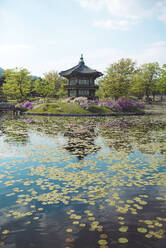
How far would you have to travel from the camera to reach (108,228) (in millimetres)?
4238

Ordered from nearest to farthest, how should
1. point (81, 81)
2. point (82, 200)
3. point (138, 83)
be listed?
point (82, 200) → point (81, 81) → point (138, 83)

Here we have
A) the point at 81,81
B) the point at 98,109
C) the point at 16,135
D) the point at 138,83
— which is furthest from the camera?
the point at 138,83

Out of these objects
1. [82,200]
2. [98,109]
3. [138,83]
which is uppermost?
[138,83]

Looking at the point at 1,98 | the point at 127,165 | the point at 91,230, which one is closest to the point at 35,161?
the point at 127,165

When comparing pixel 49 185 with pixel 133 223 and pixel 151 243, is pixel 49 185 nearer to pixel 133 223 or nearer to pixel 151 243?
pixel 133 223

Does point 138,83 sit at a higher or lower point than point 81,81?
higher

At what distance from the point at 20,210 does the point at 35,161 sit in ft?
13.1

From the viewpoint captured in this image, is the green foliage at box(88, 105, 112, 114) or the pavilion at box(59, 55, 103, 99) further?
the pavilion at box(59, 55, 103, 99)

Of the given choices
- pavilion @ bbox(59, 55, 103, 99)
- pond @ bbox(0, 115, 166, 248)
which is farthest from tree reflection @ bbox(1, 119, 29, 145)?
pavilion @ bbox(59, 55, 103, 99)

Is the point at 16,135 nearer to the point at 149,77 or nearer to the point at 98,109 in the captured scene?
the point at 98,109

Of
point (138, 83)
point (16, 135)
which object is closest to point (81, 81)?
point (138, 83)

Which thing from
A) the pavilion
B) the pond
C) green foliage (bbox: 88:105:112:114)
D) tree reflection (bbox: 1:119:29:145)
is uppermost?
the pavilion

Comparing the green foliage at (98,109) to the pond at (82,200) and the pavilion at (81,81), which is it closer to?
the pavilion at (81,81)

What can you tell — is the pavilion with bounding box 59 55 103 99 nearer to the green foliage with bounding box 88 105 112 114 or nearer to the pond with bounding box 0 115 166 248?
the green foliage with bounding box 88 105 112 114
